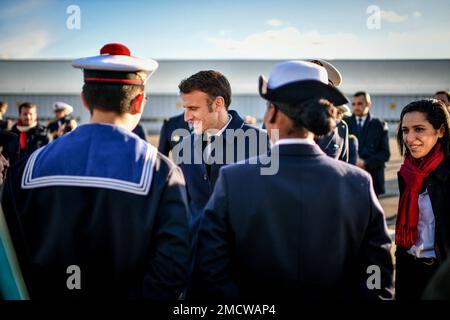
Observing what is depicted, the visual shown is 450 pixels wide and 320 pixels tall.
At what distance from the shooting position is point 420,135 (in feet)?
10.5

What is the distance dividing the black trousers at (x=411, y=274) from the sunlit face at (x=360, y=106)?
4769 millimetres

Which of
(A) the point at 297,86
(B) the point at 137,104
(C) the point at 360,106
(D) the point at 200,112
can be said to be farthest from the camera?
(C) the point at 360,106

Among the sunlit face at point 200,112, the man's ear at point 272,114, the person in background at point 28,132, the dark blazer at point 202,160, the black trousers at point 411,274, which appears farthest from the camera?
the person in background at point 28,132

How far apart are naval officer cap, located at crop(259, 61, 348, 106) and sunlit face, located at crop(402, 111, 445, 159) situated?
1.17m

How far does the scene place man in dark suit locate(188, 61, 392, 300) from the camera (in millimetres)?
2104

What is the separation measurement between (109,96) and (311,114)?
0.89 metres

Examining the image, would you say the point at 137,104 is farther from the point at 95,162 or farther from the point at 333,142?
the point at 333,142

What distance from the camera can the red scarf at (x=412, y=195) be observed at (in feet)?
10.2

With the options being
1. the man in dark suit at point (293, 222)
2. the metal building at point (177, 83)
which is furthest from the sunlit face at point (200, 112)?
the metal building at point (177, 83)

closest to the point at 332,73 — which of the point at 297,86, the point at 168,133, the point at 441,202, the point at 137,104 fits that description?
the point at 441,202

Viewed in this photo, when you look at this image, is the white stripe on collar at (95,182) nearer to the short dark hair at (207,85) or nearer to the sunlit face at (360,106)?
the short dark hair at (207,85)

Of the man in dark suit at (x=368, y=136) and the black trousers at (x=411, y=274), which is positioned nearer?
the black trousers at (x=411, y=274)
